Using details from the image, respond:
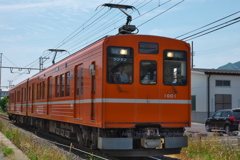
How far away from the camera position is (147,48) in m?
10.1

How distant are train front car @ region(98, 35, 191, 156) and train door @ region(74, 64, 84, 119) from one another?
5.86ft

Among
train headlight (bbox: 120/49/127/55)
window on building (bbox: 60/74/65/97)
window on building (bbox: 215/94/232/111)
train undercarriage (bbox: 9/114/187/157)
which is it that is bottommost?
train undercarriage (bbox: 9/114/187/157)

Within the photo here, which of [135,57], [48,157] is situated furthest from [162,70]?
[48,157]

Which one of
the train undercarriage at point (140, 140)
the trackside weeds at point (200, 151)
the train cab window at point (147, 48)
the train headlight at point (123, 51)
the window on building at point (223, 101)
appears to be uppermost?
the train cab window at point (147, 48)

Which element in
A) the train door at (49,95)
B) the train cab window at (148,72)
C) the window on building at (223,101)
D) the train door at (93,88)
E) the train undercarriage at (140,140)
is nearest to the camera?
the train undercarriage at (140,140)

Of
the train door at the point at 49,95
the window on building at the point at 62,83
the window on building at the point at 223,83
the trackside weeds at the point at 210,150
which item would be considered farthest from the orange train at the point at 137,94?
the window on building at the point at 223,83

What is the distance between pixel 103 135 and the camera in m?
9.82

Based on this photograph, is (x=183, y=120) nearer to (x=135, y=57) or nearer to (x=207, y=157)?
(x=207, y=157)

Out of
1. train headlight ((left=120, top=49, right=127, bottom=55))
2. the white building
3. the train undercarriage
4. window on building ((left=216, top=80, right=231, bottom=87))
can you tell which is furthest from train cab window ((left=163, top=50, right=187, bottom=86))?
window on building ((left=216, top=80, right=231, bottom=87))

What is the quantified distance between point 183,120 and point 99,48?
2.98 meters

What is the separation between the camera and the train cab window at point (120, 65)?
381 inches

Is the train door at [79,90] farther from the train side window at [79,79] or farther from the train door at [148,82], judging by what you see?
the train door at [148,82]

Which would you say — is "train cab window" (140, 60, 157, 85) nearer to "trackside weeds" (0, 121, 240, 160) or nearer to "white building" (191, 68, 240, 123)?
"trackside weeds" (0, 121, 240, 160)

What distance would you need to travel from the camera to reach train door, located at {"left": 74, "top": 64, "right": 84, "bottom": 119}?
11422 millimetres
